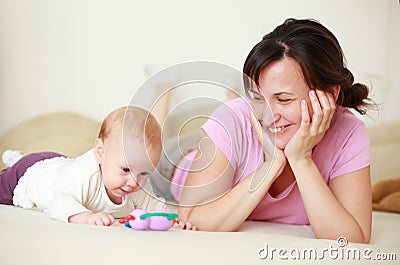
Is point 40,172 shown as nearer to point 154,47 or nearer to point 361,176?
point 361,176

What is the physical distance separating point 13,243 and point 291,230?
61cm

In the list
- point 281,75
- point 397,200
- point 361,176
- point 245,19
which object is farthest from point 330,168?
point 245,19

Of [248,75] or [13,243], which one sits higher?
[248,75]

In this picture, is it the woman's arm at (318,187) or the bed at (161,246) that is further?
the woman's arm at (318,187)

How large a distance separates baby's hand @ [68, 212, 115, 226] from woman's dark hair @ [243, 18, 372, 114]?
1.29 ft

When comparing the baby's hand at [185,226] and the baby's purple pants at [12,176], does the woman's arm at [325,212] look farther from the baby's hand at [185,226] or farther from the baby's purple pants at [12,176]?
the baby's purple pants at [12,176]

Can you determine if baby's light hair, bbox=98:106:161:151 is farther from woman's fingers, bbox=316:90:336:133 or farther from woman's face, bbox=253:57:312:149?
woman's fingers, bbox=316:90:336:133

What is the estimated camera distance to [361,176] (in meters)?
1.33

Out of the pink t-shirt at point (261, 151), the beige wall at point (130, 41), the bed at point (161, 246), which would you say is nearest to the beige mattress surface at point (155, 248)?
the bed at point (161, 246)

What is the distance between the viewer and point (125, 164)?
1264mm

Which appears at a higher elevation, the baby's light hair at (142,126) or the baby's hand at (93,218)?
the baby's light hair at (142,126)

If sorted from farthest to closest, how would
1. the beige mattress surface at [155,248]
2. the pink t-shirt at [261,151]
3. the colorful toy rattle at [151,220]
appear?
the pink t-shirt at [261,151] → the colorful toy rattle at [151,220] → the beige mattress surface at [155,248]

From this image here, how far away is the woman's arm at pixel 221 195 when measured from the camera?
4.10ft

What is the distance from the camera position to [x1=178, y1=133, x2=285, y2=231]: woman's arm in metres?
1.25
